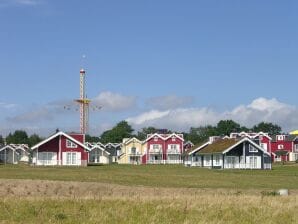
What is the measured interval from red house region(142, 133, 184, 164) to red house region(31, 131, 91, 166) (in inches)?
1671

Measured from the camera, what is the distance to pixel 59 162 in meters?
101

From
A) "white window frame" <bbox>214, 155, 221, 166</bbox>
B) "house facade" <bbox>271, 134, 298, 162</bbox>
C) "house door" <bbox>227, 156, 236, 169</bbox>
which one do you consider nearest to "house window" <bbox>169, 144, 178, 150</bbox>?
"house facade" <bbox>271, 134, 298, 162</bbox>

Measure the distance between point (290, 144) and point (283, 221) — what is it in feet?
464

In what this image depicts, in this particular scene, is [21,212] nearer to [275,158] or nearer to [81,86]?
[81,86]

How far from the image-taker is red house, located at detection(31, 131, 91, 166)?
10031cm

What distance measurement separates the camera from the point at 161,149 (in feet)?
466

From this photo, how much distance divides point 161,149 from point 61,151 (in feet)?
149

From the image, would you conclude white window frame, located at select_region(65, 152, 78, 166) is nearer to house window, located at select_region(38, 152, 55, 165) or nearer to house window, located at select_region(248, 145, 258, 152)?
house window, located at select_region(38, 152, 55, 165)

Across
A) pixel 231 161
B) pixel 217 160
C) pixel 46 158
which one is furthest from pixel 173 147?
pixel 231 161

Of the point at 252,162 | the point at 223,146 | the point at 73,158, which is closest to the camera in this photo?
the point at 252,162

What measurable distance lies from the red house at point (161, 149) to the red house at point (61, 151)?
139ft

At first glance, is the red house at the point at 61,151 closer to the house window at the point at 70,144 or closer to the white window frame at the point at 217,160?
the house window at the point at 70,144

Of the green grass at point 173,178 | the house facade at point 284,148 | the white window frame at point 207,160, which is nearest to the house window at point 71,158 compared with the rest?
the white window frame at point 207,160

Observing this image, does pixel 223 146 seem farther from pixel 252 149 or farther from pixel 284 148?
pixel 284 148
